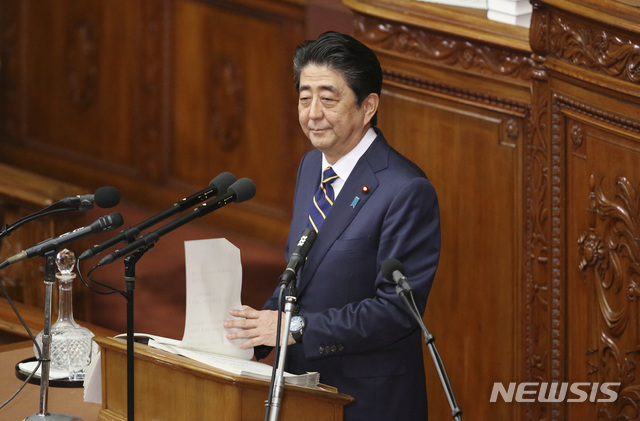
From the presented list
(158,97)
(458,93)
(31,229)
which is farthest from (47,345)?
(158,97)

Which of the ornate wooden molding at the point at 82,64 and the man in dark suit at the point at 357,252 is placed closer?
the man in dark suit at the point at 357,252

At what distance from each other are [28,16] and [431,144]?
3970 mm

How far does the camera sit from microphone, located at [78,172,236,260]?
245 centimetres

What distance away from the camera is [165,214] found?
253 centimetres

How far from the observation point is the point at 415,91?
4.53 meters

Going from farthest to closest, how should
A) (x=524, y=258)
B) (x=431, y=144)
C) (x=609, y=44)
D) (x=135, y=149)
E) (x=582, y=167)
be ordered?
(x=135, y=149) < (x=431, y=144) < (x=524, y=258) < (x=582, y=167) < (x=609, y=44)

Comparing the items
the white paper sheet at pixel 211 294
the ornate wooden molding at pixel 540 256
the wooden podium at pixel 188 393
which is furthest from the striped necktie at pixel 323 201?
the ornate wooden molding at pixel 540 256

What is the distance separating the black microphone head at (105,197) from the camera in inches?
107

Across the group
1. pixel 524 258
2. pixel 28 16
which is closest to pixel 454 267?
pixel 524 258

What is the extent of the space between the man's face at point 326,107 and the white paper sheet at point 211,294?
401 millimetres

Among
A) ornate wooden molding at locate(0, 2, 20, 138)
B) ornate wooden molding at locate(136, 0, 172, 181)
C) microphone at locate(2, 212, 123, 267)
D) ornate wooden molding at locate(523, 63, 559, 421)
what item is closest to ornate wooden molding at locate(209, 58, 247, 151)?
ornate wooden molding at locate(136, 0, 172, 181)

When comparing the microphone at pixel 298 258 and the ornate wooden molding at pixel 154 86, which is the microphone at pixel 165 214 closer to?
the microphone at pixel 298 258

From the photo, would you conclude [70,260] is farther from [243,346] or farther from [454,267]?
[454,267]

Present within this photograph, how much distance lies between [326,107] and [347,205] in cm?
25
